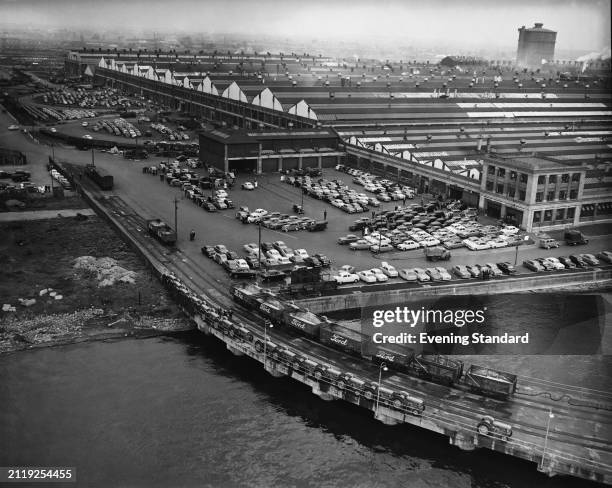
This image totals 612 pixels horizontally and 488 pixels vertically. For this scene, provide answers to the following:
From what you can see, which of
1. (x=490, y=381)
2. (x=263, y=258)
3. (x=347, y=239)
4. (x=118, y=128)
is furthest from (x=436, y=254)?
(x=118, y=128)

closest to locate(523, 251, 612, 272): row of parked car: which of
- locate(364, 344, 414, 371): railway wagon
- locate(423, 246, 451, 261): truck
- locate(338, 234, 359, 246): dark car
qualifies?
locate(423, 246, 451, 261): truck

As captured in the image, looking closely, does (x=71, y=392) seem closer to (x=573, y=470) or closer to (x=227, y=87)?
(x=573, y=470)

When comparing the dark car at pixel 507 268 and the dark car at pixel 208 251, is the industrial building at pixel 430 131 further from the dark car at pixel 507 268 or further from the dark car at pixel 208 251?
the dark car at pixel 208 251

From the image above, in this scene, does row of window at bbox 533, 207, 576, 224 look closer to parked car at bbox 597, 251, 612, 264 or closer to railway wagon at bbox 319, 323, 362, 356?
parked car at bbox 597, 251, 612, 264

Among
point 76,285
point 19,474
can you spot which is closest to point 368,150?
point 76,285

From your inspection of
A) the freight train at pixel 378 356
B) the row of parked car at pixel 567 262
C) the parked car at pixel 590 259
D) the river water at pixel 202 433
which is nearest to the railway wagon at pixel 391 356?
the freight train at pixel 378 356
